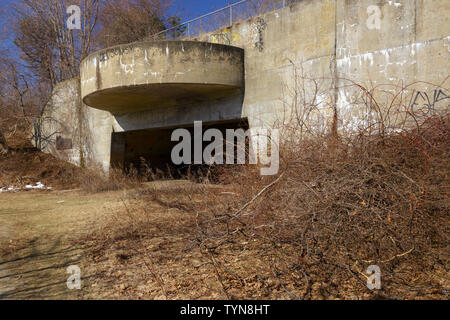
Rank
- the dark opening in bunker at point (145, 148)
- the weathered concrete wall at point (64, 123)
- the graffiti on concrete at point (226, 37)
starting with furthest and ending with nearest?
1. the weathered concrete wall at point (64, 123)
2. the dark opening in bunker at point (145, 148)
3. the graffiti on concrete at point (226, 37)

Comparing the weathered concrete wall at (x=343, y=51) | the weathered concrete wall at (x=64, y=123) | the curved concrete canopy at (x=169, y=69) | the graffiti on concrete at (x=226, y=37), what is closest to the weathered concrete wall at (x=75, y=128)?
the weathered concrete wall at (x=64, y=123)

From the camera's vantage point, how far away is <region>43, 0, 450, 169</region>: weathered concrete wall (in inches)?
179

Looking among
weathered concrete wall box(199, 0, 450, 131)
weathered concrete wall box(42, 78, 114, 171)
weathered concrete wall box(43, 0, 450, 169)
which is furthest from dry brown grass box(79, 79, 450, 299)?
weathered concrete wall box(42, 78, 114, 171)

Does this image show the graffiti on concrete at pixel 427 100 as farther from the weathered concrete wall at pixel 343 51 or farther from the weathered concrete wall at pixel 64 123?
the weathered concrete wall at pixel 64 123

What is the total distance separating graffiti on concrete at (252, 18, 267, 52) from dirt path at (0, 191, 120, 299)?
446 cm

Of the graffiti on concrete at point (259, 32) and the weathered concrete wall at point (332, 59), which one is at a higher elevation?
the graffiti on concrete at point (259, 32)

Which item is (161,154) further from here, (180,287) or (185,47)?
(180,287)

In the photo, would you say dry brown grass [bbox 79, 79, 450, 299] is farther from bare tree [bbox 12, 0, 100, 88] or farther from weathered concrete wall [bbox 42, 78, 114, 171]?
bare tree [bbox 12, 0, 100, 88]

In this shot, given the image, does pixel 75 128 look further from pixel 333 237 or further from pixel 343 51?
pixel 333 237

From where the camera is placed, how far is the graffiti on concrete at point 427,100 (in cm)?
445

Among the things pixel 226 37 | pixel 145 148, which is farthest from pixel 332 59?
pixel 145 148

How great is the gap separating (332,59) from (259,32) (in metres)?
1.79

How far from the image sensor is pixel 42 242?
12.2 ft

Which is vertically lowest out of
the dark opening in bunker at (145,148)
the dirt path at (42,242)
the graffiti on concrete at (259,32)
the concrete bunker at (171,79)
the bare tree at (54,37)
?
the dirt path at (42,242)
